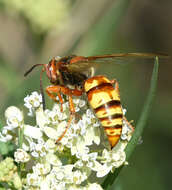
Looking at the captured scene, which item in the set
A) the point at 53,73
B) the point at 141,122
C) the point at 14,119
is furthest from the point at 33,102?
the point at 141,122

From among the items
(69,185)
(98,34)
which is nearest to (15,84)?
(98,34)

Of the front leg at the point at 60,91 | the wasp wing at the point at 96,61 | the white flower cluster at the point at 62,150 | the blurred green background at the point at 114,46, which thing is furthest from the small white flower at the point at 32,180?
the blurred green background at the point at 114,46

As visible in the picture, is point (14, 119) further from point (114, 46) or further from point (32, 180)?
point (114, 46)

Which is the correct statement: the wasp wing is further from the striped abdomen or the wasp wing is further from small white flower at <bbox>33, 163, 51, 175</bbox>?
small white flower at <bbox>33, 163, 51, 175</bbox>

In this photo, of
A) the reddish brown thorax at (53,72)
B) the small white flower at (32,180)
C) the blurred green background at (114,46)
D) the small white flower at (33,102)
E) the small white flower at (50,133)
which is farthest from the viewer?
the blurred green background at (114,46)

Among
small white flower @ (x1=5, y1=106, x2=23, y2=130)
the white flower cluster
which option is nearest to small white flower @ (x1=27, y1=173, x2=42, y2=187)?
the white flower cluster

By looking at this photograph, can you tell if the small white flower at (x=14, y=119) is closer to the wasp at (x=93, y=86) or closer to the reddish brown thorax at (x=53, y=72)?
the wasp at (x=93, y=86)

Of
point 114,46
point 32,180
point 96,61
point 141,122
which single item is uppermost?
point 114,46
